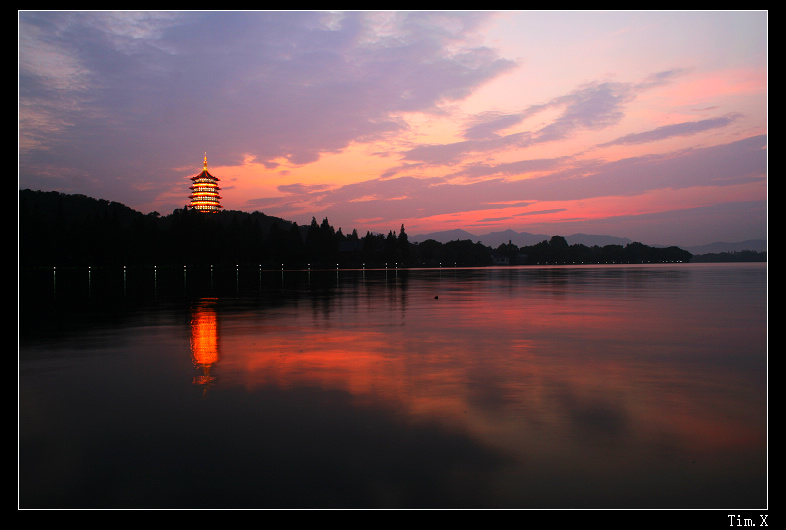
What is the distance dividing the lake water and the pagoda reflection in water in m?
0.11

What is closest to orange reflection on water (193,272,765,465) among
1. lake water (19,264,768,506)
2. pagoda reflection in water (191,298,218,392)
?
lake water (19,264,768,506)

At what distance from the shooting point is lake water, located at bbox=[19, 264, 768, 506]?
230 inches

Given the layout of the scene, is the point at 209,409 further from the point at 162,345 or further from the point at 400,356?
the point at 162,345

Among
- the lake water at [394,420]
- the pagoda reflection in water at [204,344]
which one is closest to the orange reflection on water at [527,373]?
the lake water at [394,420]

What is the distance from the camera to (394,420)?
8.09 m

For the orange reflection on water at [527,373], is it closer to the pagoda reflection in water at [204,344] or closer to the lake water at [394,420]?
the lake water at [394,420]

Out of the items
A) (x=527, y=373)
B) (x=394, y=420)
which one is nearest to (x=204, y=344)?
(x=394, y=420)

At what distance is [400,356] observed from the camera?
13.3m

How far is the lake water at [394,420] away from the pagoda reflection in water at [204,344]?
0.37 feet

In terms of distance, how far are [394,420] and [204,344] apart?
29.9 ft
